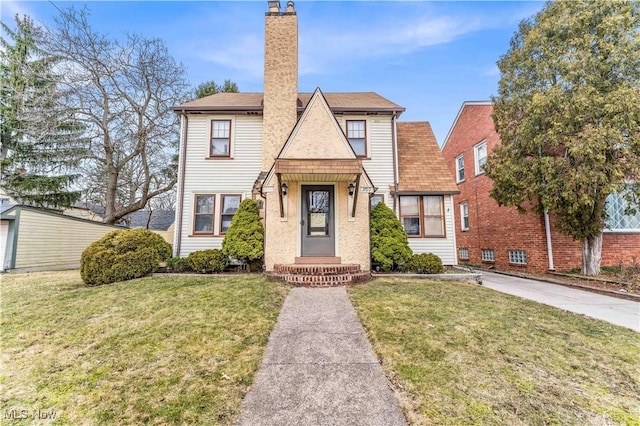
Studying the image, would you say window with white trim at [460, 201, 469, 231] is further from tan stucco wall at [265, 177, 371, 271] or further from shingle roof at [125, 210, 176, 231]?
shingle roof at [125, 210, 176, 231]

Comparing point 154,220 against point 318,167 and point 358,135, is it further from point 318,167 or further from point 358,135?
point 318,167

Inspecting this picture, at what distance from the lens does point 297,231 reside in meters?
8.52

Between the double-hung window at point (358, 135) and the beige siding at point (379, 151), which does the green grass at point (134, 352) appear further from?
the double-hung window at point (358, 135)

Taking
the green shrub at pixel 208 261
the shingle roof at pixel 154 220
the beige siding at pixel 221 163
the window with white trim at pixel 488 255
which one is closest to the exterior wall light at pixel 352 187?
the beige siding at pixel 221 163

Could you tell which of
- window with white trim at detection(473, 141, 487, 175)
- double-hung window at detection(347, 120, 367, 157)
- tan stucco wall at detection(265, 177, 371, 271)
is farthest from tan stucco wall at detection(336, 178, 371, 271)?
window with white trim at detection(473, 141, 487, 175)

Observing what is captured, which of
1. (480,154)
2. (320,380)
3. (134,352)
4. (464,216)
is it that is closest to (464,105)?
(480,154)

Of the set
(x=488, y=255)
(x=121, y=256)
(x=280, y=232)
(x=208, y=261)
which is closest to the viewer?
(x=121, y=256)

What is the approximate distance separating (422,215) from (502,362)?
299 inches

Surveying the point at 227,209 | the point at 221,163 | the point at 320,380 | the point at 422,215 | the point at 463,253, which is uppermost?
the point at 221,163

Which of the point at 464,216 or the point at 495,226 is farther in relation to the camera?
the point at 464,216

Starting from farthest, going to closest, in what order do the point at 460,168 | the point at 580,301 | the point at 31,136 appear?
the point at 460,168 → the point at 31,136 → the point at 580,301

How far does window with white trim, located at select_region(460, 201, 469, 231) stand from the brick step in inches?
424

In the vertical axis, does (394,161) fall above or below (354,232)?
above

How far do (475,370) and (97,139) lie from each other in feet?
62.6
